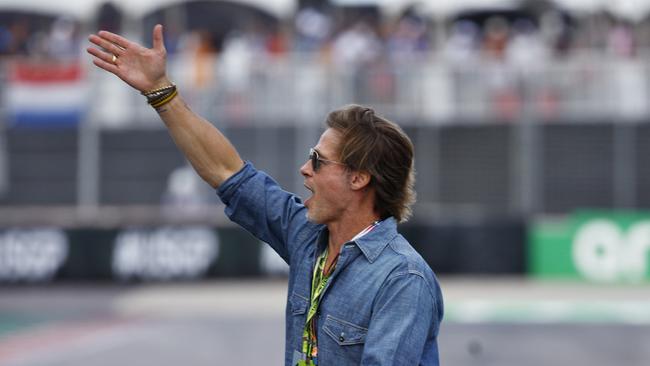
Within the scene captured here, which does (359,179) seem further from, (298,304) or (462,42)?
(462,42)

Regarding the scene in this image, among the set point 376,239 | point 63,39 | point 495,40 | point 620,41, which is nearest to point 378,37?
point 495,40

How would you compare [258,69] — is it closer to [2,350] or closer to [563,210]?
[563,210]

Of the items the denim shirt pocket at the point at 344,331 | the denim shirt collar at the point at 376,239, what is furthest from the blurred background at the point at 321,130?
the denim shirt pocket at the point at 344,331

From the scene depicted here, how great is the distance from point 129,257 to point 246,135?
2.74 meters

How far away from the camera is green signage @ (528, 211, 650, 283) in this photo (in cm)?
1762

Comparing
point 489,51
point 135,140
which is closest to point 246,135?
point 135,140

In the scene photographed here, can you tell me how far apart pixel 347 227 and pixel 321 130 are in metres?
13.7

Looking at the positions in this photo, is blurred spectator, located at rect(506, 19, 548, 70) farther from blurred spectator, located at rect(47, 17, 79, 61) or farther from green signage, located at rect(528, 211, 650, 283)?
blurred spectator, located at rect(47, 17, 79, 61)

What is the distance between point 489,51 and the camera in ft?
59.7

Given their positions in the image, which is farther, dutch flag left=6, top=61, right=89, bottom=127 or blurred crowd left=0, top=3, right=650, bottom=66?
blurred crowd left=0, top=3, right=650, bottom=66

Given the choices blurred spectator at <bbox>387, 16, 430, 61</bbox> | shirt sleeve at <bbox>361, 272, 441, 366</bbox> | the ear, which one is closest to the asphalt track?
blurred spectator at <bbox>387, 16, 430, 61</bbox>

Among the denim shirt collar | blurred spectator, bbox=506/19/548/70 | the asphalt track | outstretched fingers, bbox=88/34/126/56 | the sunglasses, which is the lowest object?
the asphalt track

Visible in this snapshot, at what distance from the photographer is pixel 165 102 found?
3547mm

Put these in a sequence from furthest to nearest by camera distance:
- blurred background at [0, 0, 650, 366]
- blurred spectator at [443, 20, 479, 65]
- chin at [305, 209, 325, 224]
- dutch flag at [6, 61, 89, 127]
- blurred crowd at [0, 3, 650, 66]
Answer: blurred crowd at [0, 3, 650, 66] < blurred spectator at [443, 20, 479, 65] < dutch flag at [6, 61, 89, 127] < blurred background at [0, 0, 650, 366] < chin at [305, 209, 325, 224]
